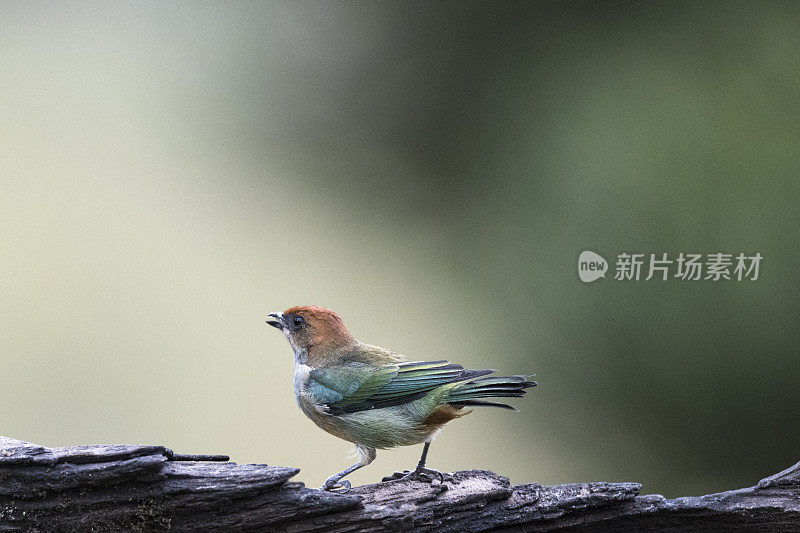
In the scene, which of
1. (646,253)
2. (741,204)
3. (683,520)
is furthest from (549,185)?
(683,520)

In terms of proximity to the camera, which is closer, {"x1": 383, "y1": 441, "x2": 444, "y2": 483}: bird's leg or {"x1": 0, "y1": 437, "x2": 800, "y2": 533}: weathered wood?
{"x1": 0, "y1": 437, "x2": 800, "y2": 533}: weathered wood

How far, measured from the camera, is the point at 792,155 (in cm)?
468

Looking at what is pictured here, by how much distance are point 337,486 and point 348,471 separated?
0.24 feet

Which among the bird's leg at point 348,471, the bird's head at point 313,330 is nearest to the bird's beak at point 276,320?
the bird's head at point 313,330

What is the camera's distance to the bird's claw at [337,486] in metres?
2.75

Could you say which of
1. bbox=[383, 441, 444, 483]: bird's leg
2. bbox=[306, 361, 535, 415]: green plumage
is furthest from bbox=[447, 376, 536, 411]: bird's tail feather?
bbox=[383, 441, 444, 483]: bird's leg

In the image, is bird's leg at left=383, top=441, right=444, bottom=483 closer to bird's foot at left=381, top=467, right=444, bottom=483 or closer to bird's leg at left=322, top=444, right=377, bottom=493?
bird's foot at left=381, top=467, right=444, bottom=483

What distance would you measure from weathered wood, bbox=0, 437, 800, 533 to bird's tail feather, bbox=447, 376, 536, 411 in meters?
0.36

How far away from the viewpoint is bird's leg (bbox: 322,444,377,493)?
9.10ft

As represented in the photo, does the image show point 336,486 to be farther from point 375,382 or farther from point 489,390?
point 489,390

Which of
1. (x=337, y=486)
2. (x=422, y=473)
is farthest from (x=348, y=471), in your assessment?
(x=422, y=473)

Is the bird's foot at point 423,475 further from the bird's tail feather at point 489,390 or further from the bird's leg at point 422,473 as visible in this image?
the bird's tail feather at point 489,390

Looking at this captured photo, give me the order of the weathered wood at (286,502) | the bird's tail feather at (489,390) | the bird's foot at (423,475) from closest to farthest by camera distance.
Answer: the weathered wood at (286,502) < the bird's tail feather at (489,390) < the bird's foot at (423,475)

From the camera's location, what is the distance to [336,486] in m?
2.80
